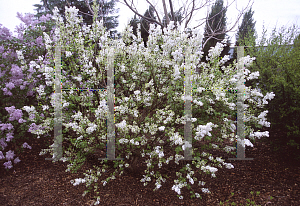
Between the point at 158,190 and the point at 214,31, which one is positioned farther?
the point at 214,31

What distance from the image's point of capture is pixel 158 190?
336 centimetres

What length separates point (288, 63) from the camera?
3.77m

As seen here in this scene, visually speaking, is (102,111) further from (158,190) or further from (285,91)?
(285,91)

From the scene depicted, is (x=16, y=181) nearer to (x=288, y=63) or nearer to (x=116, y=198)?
(x=116, y=198)

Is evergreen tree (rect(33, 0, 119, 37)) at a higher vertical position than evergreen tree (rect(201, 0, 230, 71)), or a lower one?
higher

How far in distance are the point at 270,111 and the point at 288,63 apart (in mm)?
1021

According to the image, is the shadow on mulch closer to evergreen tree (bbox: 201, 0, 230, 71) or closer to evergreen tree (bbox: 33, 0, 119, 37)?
evergreen tree (bbox: 201, 0, 230, 71)

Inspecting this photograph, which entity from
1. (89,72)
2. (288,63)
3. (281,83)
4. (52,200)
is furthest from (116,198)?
(288,63)

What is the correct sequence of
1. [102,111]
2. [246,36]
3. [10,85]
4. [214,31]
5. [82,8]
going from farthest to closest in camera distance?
[82,8] → [246,36] → [214,31] → [10,85] → [102,111]

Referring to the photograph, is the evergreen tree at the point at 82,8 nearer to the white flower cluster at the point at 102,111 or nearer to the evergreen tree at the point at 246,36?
the evergreen tree at the point at 246,36

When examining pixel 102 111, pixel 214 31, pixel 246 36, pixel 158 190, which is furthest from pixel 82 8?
pixel 158 190

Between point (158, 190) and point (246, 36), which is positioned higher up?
point (246, 36)

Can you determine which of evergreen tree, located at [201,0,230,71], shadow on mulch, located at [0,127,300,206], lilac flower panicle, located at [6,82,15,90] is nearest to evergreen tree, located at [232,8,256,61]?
evergreen tree, located at [201,0,230,71]

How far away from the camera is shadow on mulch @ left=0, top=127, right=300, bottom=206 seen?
315 centimetres
